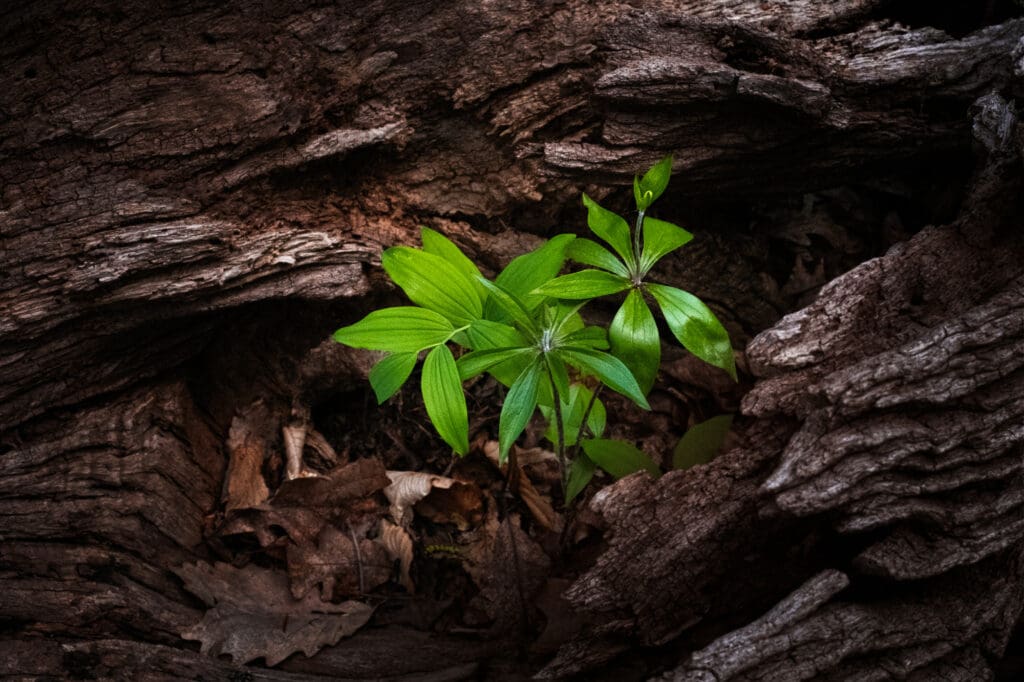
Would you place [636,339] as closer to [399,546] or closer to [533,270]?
[533,270]

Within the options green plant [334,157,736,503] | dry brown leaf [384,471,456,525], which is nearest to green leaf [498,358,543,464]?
green plant [334,157,736,503]

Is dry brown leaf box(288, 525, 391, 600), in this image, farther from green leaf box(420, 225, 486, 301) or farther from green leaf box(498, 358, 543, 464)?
green leaf box(420, 225, 486, 301)

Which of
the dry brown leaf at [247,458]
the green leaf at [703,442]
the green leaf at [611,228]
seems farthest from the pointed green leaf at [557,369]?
the dry brown leaf at [247,458]

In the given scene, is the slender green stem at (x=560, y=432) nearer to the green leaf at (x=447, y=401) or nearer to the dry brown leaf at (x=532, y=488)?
the dry brown leaf at (x=532, y=488)

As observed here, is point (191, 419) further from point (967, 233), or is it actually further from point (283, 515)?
point (967, 233)

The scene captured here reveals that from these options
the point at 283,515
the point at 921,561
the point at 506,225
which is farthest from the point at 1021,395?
the point at 283,515
